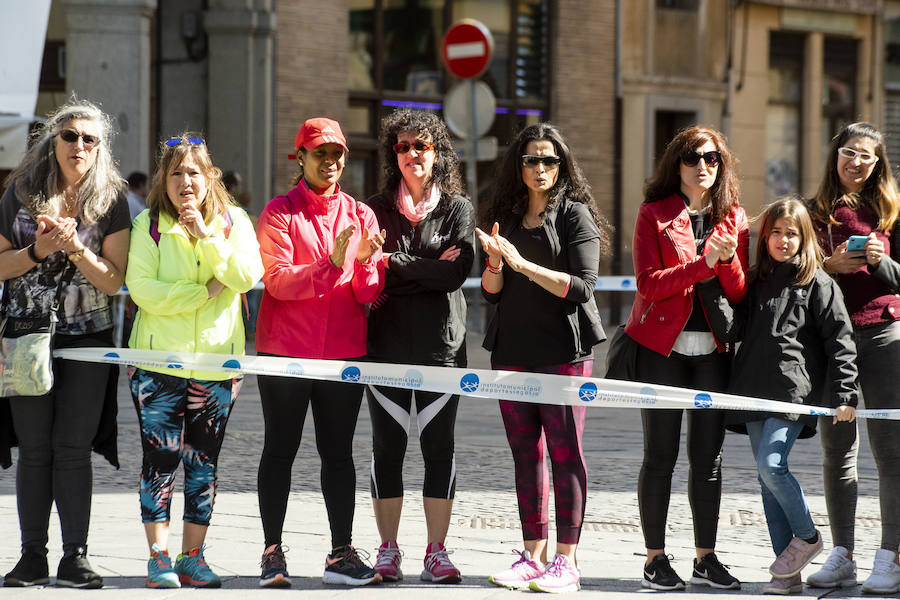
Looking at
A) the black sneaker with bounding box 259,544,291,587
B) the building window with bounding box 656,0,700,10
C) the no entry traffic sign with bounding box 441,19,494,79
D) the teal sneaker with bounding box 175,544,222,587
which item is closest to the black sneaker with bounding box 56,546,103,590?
the teal sneaker with bounding box 175,544,222,587

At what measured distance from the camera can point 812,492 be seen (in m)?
8.42

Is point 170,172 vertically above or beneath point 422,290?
above

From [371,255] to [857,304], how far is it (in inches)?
81.5

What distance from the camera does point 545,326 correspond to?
6.01m

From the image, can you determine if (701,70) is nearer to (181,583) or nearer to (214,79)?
(214,79)

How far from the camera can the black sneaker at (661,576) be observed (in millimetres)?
5949

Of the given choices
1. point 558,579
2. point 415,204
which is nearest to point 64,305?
point 415,204

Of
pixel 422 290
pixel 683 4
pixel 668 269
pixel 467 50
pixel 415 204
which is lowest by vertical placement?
pixel 422 290

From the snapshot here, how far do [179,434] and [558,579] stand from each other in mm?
1641

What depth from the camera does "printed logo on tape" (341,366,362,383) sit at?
5.93 m

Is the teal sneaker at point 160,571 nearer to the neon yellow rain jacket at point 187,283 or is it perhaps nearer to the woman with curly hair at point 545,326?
the neon yellow rain jacket at point 187,283

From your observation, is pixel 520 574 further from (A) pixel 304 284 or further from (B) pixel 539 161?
(B) pixel 539 161

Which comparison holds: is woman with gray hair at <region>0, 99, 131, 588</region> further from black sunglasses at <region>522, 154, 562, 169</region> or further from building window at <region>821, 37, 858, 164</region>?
building window at <region>821, 37, 858, 164</region>

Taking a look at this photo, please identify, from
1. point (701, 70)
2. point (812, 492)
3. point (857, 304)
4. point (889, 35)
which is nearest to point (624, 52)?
point (701, 70)
